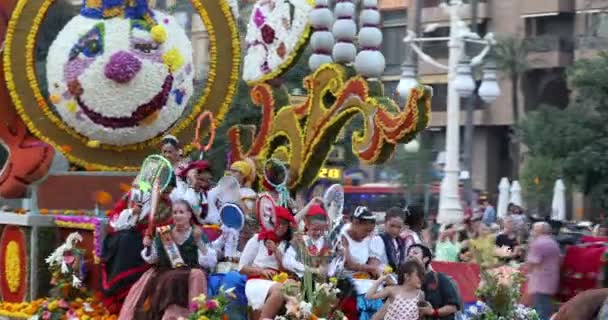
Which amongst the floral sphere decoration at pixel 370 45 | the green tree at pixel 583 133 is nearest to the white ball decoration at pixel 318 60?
the floral sphere decoration at pixel 370 45

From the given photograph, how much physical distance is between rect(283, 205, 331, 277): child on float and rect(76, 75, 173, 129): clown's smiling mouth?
10.8ft

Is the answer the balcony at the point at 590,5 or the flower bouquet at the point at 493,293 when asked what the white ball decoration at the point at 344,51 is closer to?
the flower bouquet at the point at 493,293

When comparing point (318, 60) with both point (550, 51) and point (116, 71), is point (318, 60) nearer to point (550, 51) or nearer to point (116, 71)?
point (116, 71)

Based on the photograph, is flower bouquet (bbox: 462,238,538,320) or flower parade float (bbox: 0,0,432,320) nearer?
flower bouquet (bbox: 462,238,538,320)

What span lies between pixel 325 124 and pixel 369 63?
0.83m

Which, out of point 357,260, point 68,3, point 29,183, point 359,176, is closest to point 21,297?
point 29,183

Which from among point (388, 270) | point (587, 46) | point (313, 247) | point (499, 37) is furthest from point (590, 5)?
point (313, 247)

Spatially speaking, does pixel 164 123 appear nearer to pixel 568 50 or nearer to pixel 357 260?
pixel 357 260

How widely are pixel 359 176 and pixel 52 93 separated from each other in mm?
25755

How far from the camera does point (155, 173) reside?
1286cm

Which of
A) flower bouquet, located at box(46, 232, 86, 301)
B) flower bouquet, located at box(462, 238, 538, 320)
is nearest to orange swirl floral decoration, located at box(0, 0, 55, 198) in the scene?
flower bouquet, located at box(46, 232, 86, 301)

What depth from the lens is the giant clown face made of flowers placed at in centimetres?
1449

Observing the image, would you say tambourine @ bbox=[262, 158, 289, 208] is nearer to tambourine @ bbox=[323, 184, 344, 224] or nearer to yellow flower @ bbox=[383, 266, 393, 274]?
tambourine @ bbox=[323, 184, 344, 224]

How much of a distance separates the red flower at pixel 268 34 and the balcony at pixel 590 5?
2663 centimetres
